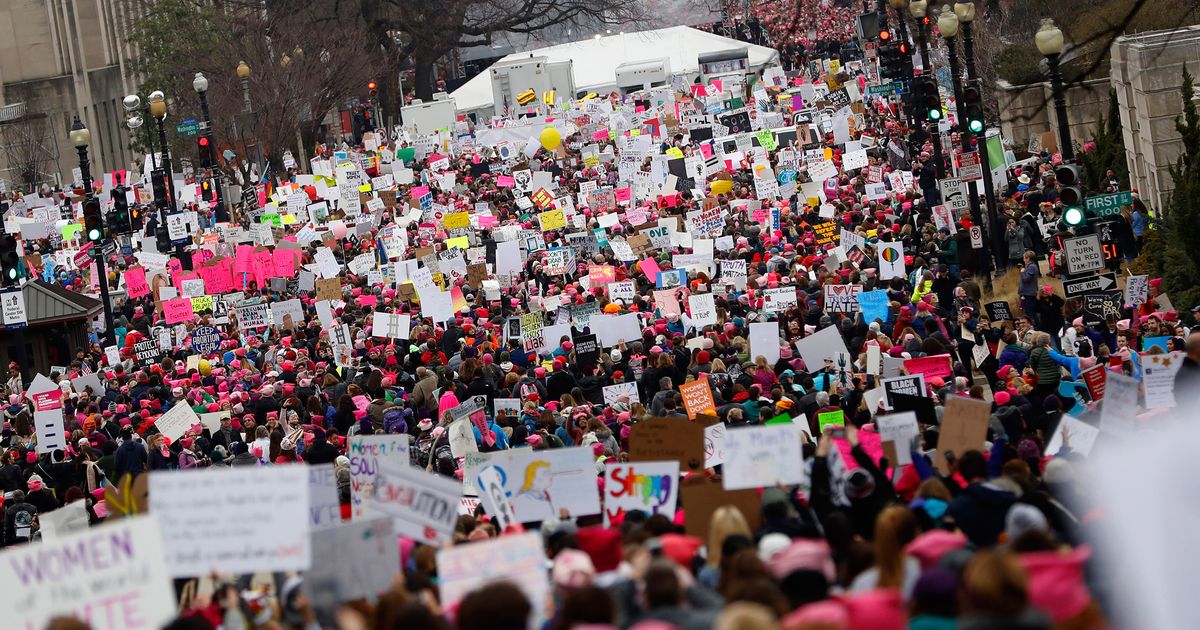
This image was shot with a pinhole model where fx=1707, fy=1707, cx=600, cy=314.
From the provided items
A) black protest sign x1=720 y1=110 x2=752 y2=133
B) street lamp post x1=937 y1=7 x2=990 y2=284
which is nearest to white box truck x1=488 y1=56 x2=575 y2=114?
black protest sign x1=720 y1=110 x2=752 y2=133

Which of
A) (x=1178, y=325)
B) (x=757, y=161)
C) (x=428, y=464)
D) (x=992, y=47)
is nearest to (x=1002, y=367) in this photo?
(x=1178, y=325)

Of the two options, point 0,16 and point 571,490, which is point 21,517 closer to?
point 571,490

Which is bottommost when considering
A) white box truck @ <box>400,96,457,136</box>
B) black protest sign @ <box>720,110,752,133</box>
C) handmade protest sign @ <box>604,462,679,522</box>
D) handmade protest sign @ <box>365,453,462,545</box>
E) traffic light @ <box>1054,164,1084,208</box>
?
handmade protest sign @ <box>604,462,679,522</box>

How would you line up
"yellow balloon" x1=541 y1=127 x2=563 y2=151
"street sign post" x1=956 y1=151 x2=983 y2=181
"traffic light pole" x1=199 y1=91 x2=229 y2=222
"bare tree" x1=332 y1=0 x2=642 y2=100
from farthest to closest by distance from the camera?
"bare tree" x1=332 y1=0 x2=642 y2=100 → "yellow balloon" x1=541 y1=127 x2=563 y2=151 → "traffic light pole" x1=199 y1=91 x2=229 y2=222 → "street sign post" x1=956 y1=151 x2=983 y2=181

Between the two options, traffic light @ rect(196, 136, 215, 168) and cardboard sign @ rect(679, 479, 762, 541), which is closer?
cardboard sign @ rect(679, 479, 762, 541)

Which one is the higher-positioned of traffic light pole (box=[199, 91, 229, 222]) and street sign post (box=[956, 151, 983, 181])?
traffic light pole (box=[199, 91, 229, 222])

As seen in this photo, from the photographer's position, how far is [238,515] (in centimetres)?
862

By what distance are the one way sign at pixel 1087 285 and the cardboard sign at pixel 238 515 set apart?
12.5 meters

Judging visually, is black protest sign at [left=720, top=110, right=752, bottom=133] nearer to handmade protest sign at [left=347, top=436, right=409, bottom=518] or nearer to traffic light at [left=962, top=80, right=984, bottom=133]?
traffic light at [left=962, top=80, right=984, bottom=133]

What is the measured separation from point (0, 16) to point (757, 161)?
2229 inches

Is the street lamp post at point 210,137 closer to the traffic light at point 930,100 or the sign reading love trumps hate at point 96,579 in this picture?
the traffic light at point 930,100

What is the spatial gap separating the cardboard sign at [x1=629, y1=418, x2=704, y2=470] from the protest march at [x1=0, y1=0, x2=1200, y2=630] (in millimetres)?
30

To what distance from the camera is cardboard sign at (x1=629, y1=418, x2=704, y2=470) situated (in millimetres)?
12695

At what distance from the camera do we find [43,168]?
252 ft
